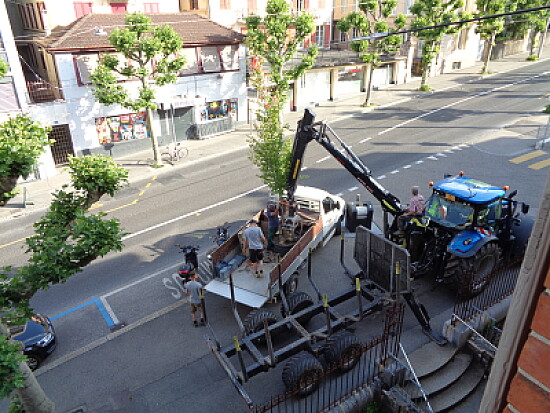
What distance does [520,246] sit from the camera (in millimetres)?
11742

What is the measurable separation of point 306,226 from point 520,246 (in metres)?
6.11

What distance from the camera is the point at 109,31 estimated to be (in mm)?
23797

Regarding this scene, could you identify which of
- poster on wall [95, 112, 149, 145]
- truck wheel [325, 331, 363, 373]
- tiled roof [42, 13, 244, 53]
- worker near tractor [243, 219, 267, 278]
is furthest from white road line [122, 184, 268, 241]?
tiled roof [42, 13, 244, 53]

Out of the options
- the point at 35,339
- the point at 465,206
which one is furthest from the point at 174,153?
the point at 465,206

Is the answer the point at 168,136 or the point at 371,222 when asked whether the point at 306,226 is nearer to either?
the point at 371,222

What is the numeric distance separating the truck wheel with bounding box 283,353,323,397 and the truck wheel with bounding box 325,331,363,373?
15.6 inches

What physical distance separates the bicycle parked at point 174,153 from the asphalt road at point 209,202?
1.88 meters

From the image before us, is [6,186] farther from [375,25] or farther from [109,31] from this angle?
[375,25]

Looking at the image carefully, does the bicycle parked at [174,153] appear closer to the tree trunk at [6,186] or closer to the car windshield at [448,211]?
the car windshield at [448,211]

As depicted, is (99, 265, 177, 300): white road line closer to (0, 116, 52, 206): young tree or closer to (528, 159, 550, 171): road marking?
(0, 116, 52, 206): young tree

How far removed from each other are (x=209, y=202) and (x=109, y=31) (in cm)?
1279

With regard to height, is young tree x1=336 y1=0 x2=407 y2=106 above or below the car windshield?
above

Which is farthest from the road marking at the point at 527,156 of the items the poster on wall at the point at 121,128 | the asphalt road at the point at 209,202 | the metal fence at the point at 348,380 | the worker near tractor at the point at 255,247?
the poster on wall at the point at 121,128

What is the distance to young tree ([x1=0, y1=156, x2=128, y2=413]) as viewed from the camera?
7316 mm
